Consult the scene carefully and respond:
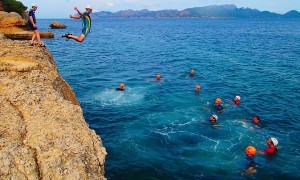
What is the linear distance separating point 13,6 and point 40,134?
88.2 m

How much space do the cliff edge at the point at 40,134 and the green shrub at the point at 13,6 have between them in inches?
3222

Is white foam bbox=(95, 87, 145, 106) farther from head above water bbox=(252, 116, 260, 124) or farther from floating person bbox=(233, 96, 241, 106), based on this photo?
head above water bbox=(252, 116, 260, 124)

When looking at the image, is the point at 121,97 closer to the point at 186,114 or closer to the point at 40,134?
the point at 186,114

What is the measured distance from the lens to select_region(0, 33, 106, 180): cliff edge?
756 cm

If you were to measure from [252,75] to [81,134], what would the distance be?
41.0 m

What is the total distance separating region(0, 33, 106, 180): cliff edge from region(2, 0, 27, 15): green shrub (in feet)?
269

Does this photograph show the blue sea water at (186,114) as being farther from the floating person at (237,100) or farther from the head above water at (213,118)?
the head above water at (213,118)

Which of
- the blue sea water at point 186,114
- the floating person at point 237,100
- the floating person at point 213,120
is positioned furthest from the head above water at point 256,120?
the floating person at point 237,100

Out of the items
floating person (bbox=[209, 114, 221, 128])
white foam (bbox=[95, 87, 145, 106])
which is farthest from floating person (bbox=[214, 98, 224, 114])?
white foam (bbox=[95, 87, 145, 106])

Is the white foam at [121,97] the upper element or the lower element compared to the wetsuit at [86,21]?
lower

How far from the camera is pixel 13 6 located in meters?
84.1

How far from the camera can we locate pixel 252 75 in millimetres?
45594

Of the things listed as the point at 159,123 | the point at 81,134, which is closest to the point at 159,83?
the point at 159,123

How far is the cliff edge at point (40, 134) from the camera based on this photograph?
7.56 m
